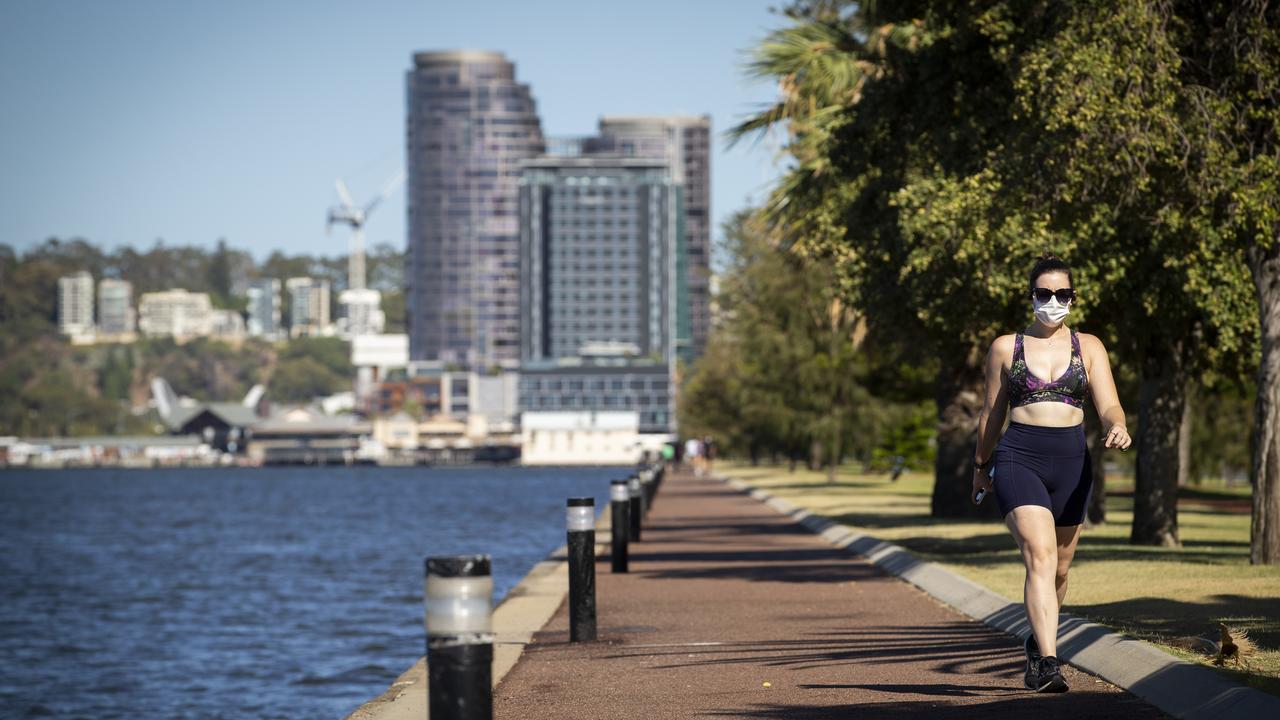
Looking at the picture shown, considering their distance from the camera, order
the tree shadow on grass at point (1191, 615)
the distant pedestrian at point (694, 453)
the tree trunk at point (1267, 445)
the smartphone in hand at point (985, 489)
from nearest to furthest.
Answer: the smartphone in hand at point (985, 489) → the tree shadow on grass at point (1191, 615) → the tree trunk at point (1267, 445) → the distant pedestrian at point (694, 453)

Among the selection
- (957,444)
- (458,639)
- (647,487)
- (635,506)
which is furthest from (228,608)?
(458,639)

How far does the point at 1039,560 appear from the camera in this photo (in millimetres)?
8648

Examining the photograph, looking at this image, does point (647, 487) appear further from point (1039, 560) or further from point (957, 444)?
point (1039, 560)

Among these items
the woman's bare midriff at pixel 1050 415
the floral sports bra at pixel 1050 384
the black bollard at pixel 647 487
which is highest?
the floral sports bra at pixel 1050 384

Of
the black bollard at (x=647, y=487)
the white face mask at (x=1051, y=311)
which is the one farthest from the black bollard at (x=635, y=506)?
the white face mask at (x=1051, y=311)

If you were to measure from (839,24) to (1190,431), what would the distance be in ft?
90.4

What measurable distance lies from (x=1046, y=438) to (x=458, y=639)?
3901mm

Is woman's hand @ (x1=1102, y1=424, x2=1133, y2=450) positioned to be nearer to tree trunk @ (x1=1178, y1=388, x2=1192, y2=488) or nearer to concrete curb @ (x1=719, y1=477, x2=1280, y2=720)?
concrete curb @ (x1=719, y1=477, x2=1280, y2=720)

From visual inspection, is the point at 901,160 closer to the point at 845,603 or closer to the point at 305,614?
the point at 845,603

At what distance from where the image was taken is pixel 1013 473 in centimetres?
874

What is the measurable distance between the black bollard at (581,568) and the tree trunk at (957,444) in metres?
17.8

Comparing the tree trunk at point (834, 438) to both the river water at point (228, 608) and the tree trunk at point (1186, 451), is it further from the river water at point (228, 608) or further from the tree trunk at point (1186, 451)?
the tree trunk at point (1186, 451)

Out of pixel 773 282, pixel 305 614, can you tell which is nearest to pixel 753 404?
pixel 773 282

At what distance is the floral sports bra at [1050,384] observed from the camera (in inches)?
344
